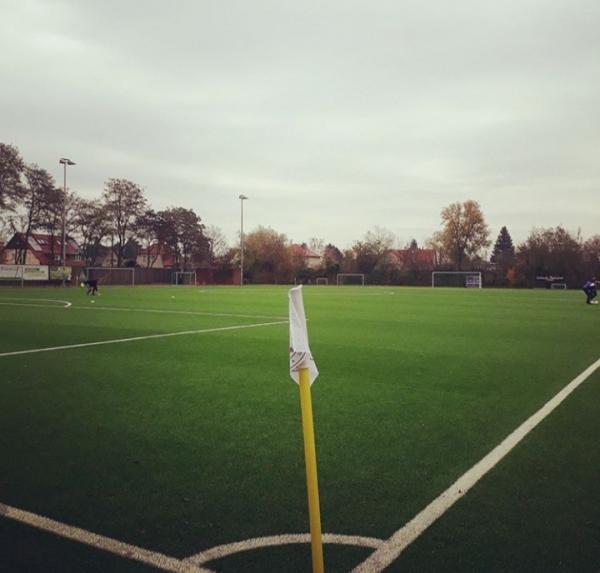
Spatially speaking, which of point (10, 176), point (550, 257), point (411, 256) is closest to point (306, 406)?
point (10, 176)

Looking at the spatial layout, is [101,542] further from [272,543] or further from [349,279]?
[349,279]

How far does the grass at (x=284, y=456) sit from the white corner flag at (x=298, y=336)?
116cm

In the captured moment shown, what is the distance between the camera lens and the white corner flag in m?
2.36

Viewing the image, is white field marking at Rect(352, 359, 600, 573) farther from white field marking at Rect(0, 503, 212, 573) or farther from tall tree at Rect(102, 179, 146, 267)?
tall tree at Rect(102, 179, 146, 267)

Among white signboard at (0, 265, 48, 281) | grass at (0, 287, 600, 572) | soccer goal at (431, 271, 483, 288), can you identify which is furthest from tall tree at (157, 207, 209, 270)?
grass at (0, 287, 600, 572)

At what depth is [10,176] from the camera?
51.5 m

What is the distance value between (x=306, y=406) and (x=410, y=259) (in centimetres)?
7404

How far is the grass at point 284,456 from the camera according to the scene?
2949 mm

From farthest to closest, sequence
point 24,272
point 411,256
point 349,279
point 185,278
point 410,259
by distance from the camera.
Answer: point 411,256, point 349,279, point 410,259, point 185,278, point 24,272

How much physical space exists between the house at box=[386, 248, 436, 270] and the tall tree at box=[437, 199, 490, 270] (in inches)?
146

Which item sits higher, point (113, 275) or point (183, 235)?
point (183, 235)

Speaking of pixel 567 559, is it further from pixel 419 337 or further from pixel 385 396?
pixel 419 337

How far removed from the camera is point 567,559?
9.17 ft

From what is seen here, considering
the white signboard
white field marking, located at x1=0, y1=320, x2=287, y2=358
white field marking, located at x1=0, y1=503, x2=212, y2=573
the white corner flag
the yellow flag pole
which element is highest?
the white signboard
